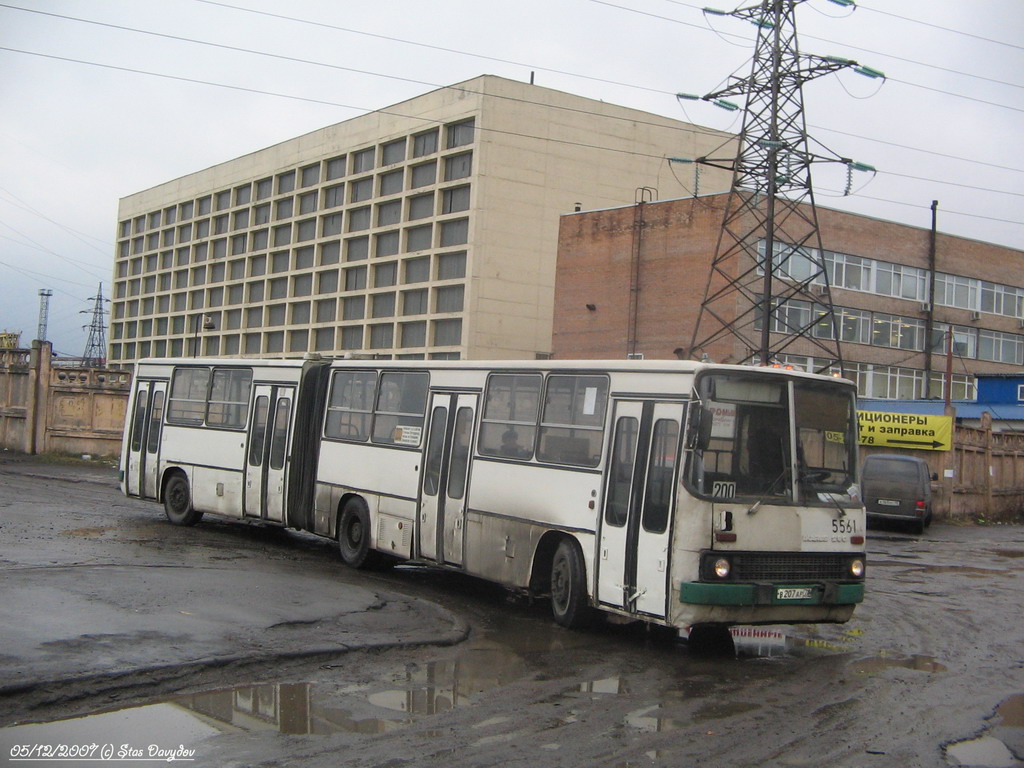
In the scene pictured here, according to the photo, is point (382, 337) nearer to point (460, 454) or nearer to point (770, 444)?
point (460, 454)

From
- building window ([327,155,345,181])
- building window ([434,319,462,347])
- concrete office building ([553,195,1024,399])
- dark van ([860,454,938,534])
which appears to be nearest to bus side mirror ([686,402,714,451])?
dark van ([860,454,938,534])

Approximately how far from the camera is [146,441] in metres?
19.9

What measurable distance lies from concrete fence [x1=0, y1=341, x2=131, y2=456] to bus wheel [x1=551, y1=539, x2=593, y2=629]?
89.7ft

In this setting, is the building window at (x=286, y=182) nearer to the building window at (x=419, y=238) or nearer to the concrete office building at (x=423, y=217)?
the concrete office building at (x=423, y=217)

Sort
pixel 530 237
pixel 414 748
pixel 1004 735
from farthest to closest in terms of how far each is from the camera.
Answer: pixel 530 237
pixel 1004 735
pixel 414 748

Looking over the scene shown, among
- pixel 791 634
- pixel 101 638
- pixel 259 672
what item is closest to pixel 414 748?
pixel 259 672

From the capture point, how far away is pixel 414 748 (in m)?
6.90

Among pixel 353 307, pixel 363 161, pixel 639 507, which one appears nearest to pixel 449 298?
pixel 353 307

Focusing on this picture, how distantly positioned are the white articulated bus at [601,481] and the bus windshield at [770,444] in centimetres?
2

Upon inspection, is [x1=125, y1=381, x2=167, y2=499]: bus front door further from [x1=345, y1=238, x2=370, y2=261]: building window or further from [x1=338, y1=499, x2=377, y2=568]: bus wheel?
[x1=345, y1=238, x2=370, y2=261]: building window

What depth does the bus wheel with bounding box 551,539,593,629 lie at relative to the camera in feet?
37.0

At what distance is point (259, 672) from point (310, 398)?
27.6 ft

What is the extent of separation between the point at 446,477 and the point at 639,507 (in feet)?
11.8

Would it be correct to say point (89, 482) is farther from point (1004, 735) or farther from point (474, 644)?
point (1004, 735)
